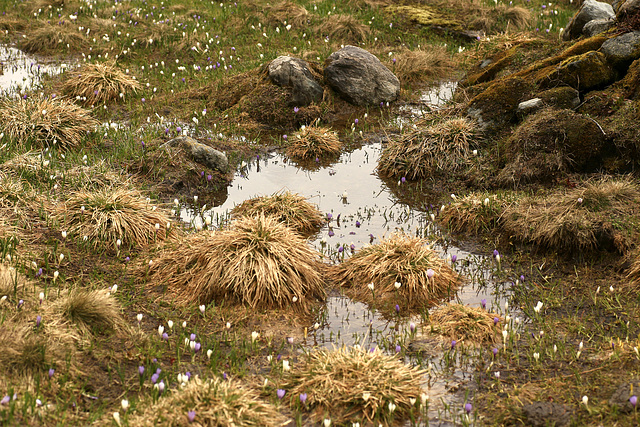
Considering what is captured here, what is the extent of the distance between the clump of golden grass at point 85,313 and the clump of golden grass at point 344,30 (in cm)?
1185

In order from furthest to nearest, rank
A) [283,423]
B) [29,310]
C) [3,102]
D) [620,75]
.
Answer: [3,102]
[620,75]
[29,310]
[283,423]

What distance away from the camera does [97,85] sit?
13.4 m

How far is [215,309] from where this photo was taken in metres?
7.30

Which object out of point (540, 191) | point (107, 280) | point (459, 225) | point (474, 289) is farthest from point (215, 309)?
point (540, 191)

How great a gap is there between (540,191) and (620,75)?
109 inches

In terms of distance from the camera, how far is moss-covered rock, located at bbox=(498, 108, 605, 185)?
9781mm

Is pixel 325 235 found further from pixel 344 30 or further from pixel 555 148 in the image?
pixel 344 30

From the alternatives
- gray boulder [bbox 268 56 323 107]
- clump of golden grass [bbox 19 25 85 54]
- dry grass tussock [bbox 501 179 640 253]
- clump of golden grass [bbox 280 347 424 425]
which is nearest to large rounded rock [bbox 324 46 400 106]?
gray boulder [bbox 268 56 323 107]

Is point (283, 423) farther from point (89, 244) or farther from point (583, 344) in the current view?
point (89, 244)

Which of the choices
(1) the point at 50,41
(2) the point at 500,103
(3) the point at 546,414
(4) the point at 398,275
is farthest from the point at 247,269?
(1) the point at 50,41

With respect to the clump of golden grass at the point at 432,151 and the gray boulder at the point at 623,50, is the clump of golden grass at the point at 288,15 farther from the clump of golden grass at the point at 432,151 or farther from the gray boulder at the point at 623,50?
the gray boulder at the point at 623,50

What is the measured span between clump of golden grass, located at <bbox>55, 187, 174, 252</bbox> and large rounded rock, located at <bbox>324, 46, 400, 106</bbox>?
230 inches

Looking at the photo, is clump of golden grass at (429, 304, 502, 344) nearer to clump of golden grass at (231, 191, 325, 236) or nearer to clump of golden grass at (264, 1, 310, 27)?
clump of golden grass at (231, 191, 325, 236)

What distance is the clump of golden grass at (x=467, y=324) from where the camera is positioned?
6809 mm
